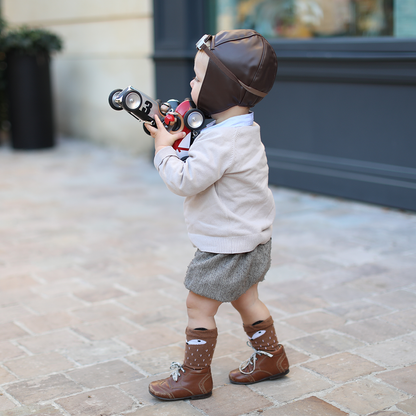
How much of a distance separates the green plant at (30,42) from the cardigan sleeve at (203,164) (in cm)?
643

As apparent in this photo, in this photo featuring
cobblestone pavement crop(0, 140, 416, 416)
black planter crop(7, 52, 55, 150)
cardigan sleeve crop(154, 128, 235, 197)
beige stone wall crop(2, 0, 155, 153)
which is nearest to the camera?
cardigan sleeve crop(154, 128, 235, 197)

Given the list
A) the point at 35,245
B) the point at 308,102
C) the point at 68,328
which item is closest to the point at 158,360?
the point at 68,328

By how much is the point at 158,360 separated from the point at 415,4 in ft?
12.3

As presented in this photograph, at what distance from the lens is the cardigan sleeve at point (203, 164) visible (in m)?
2.12

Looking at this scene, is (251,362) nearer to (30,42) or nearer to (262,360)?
(262,360)

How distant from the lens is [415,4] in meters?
4.98

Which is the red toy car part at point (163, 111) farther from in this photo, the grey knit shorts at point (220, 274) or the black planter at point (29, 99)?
the black planter at point (29, 99)

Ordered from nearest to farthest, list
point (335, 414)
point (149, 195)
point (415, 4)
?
point (335, 414) → point (415, 4) → point (149, 195)

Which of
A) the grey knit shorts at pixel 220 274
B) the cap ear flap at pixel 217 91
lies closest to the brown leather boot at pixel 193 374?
the grey knit shorts at pixel 220 274

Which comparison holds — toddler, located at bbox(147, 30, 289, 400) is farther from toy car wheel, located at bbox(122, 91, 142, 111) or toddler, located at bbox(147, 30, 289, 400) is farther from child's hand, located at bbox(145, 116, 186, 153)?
toy car wheel, located at bbox(122, 91, 142, 111)

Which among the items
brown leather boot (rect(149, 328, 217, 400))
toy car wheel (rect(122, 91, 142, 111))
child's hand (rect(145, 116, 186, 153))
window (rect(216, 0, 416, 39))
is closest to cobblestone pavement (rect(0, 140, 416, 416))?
brown leather boot (rect(149, 328, 217, 400))

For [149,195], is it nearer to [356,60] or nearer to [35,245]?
[35,245]

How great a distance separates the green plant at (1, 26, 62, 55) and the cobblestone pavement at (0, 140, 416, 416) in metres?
3.02

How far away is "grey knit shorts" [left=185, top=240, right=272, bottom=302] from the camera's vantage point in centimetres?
223
